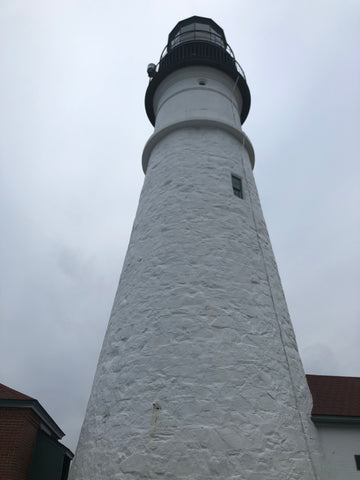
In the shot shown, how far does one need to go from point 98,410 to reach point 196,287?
8.87 feet

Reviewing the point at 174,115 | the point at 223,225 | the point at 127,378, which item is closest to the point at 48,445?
the point at 127,378

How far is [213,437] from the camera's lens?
5.31 metres

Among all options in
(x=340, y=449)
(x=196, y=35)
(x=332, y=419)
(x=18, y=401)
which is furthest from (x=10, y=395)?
(x=196, y=35)

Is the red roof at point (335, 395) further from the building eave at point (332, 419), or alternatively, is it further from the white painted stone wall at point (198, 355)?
the white painted stone wall at point (198, 355)

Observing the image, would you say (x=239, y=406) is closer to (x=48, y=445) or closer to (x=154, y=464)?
(x=154, y=464)

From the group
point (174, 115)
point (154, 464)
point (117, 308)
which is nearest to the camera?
point (154, 464)

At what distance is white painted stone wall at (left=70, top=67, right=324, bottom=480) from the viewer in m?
5.35

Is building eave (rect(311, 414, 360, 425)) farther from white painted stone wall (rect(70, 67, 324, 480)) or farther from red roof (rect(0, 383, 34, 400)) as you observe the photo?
red roof (rect(0, 383, 34, 400))

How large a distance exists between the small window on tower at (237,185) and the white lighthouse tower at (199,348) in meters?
0.04

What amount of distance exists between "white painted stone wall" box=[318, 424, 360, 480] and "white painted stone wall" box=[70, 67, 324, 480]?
43 centimetres

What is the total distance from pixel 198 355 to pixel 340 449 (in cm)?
326

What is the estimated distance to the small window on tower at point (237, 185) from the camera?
29.2ft

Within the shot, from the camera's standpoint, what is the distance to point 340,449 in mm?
6629

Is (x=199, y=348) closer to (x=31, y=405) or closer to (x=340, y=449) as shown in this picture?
(x=340, y=449)
